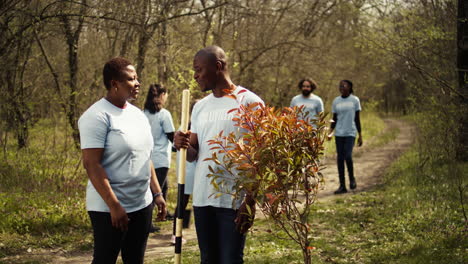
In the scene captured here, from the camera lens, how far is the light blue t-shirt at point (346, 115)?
32.4 feet

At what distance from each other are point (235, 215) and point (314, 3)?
1549cm

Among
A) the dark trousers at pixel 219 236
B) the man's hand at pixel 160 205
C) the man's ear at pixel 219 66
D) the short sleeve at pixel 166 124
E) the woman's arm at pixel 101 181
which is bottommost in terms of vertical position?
the dark trousers at pixel 219 236

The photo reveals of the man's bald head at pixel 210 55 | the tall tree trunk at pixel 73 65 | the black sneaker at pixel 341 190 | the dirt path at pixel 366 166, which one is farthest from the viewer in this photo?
the dirt path at pixel 366 166

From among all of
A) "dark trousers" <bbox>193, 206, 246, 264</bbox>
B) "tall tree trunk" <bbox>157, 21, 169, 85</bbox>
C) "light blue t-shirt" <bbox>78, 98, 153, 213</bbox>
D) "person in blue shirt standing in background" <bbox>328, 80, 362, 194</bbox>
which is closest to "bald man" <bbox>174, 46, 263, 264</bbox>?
"dark trousers" <bbox>193, 206, 246, 264</bbox>

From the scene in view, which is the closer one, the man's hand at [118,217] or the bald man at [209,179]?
the man's hand at [118,217]

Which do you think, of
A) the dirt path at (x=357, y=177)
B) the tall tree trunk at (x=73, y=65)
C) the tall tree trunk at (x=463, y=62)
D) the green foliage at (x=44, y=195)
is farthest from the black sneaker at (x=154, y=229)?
the tall tree trunk at (x=463, y=62)

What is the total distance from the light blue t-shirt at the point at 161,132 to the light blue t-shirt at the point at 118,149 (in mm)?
3490

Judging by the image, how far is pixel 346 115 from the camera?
995 cm

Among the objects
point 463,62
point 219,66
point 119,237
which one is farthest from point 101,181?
point 463,62

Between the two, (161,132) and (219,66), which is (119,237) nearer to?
(219,66)

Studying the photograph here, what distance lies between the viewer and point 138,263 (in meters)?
3.49

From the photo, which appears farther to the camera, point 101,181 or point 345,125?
point 345,125

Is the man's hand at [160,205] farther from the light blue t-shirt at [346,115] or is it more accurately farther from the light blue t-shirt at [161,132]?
the light blue t-shirt at [346,115]

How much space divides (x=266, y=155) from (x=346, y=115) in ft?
22.4
